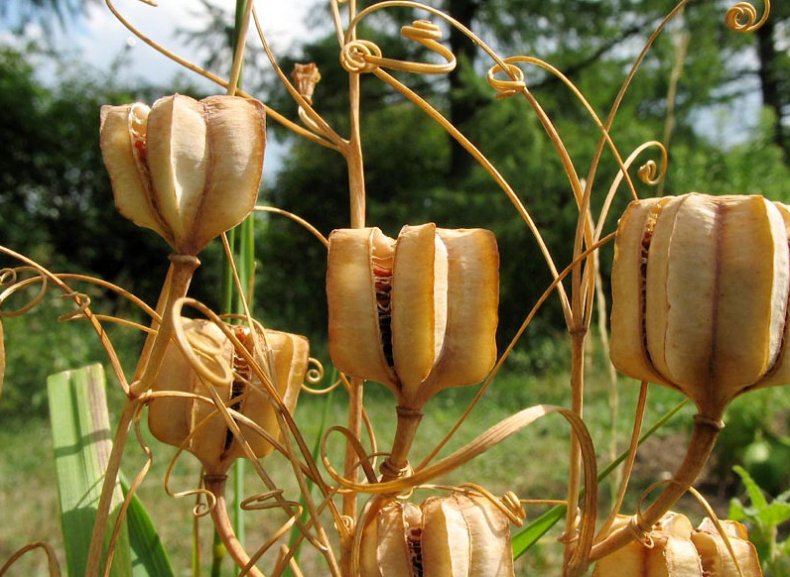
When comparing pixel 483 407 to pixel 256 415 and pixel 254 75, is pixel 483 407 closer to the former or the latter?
pixel 254 75

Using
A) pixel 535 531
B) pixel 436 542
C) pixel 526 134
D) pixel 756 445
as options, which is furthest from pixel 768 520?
pixel 526 134

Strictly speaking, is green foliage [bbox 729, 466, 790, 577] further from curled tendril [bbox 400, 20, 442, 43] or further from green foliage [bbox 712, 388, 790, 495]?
green foliage [bbox 712, 388, 790, 495]

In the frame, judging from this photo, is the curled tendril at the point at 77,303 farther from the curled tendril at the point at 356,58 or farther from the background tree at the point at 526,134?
the background tree at the point at 526,134

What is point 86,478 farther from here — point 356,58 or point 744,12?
point 744,12

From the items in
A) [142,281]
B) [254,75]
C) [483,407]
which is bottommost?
[483,407]

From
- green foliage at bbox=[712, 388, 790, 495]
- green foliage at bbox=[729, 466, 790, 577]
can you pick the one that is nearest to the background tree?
green foliage at bbox=[712, 388, 790, 495]

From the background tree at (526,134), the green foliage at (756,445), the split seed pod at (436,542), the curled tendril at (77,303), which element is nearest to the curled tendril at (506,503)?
the split seed pod at (436,542)

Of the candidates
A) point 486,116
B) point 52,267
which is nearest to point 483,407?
point 486,116
